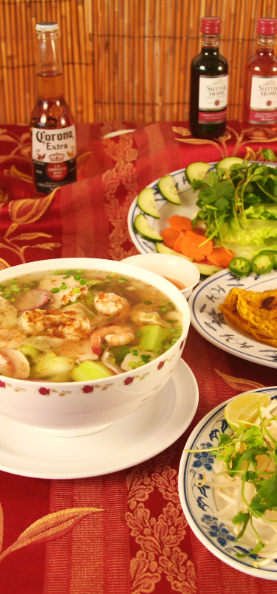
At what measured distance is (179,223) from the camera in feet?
7.62

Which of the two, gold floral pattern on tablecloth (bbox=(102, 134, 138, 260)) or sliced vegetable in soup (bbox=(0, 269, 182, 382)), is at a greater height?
sliced vegetable in soup (bbox=(0, 269, 182, 382))

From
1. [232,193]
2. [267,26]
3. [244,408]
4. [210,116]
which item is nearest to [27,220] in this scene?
[232,193]

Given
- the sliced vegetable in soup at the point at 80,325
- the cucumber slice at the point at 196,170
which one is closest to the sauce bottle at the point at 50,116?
the cucumber slice at the point at 196,170

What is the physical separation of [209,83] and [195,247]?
828 millimetres

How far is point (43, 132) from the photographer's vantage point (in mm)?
2342

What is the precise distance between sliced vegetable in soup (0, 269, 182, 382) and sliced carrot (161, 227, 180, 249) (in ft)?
2.74

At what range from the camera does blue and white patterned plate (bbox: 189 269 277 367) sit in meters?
1.48

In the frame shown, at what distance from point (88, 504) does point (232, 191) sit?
152 cm

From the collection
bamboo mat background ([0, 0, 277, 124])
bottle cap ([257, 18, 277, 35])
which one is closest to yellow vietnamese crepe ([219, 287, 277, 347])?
bottle cap ([257, 18, 277, 35])

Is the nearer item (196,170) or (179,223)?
(179,223)

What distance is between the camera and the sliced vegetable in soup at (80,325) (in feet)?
3.59

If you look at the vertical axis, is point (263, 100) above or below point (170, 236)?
above

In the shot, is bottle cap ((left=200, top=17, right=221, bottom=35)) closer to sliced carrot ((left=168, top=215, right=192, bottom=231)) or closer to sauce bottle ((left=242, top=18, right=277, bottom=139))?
sauce bottle ((left=242, top=18, right=277, bottom=139))

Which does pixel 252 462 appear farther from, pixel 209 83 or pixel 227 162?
pixel 209 83
